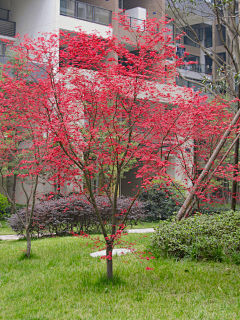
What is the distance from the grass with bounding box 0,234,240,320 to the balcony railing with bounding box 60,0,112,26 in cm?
1429

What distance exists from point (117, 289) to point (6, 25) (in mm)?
18345

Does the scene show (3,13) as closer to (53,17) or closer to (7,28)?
(7,28)

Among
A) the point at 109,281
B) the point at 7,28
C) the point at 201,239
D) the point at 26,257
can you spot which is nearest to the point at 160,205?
the point at 201,239

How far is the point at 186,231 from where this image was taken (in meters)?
7.06

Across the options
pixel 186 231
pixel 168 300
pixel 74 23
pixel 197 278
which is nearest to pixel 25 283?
pixel 168 300

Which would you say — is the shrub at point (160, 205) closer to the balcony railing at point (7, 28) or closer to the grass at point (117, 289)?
the grass at point (117, 289)

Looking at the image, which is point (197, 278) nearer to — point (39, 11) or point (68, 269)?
point (68, 269)

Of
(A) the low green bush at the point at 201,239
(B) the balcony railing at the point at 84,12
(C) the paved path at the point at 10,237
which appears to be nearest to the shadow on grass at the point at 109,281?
(A) the low green bush at the point at 201,239

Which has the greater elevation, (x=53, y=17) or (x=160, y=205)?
(x=53, y=17)

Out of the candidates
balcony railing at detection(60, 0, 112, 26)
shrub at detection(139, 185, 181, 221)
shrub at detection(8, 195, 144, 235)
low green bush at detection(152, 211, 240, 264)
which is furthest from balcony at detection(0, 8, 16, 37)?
low green bush at detection(152, 211, 240, 264)

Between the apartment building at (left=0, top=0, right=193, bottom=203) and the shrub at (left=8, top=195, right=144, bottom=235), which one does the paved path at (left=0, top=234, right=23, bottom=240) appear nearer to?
the shrub at (left=8, top=195, right=144, bottom=235)

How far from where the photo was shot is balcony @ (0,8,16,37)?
1928 centimetres

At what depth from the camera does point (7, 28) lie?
19.5m

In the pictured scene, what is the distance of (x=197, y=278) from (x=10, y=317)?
9.63 ft
